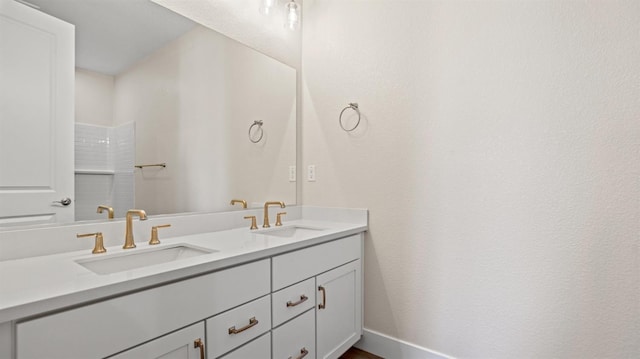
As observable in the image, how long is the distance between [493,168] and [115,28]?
1.84 m

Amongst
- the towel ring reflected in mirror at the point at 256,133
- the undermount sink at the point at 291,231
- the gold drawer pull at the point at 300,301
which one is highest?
the towel ring reflected in mirror at the point at 256,133

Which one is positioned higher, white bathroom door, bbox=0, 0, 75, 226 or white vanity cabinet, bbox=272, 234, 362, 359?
white bathroom door, bbox=0, 0, 75, 226

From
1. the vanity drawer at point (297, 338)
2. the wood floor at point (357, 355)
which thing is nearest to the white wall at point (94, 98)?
the vanity drawer at point (297, 338)

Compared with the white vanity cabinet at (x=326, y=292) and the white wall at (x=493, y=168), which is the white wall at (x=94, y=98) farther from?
the white wall at (x=493, y=168)

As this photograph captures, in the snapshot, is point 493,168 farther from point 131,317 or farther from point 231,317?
point 131,317

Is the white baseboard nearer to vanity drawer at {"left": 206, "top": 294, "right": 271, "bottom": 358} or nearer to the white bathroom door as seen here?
vanity drawer at {"left": 206, "top": 294, "right": 271, "bottom": 358}

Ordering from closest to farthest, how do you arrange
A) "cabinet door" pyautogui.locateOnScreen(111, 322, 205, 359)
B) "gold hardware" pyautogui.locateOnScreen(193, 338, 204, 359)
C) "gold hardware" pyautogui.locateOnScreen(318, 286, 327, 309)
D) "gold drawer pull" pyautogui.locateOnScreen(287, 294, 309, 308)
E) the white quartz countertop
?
the white quartz countertop
"cabinet door" pyautogui.locateOnScreen(111, 322, 205, 359)
"gold hardware" pyautogui.locateOnScreen(193, 338, 204, 359)
"gold drawer pull" pyautogui.locateOnScreen(287, 294, 309, 308)
"gold hardware" pyautogui.locateOnScreen(318, 286, 327, 309)

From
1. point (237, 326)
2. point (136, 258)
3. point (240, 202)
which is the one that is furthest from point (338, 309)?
point (136, 258)

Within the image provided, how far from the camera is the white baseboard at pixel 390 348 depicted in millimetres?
1728

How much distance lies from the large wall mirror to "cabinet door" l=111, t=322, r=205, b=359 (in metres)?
0.66

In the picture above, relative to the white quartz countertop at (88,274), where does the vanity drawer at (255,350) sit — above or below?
below

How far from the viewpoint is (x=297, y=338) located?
141 centimetres

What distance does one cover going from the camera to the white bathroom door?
108 cm

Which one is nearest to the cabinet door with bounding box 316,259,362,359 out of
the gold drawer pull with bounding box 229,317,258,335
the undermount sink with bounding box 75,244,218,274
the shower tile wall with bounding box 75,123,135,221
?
the gold drawer pull with bounding box 229,317,258,335
